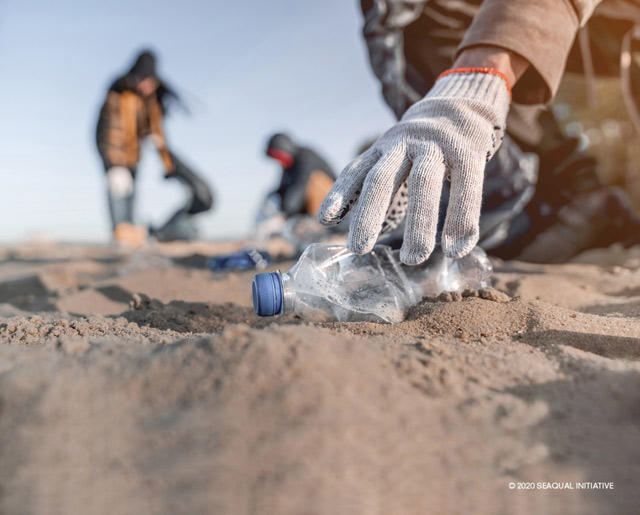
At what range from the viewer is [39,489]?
0.66 meters

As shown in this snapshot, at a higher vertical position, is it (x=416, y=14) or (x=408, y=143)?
(x=416, y=14)

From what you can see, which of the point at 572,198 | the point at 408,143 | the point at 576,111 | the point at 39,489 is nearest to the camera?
the point at 39,489

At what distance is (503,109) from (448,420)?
1.16m

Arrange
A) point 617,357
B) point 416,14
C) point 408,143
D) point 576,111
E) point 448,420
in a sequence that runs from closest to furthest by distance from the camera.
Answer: point 448,420, point 617,357, point 408,143, point 416,14, point 576,111

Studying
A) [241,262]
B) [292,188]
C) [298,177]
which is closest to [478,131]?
[241,262]

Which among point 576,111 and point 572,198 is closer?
Answer: point 572,198

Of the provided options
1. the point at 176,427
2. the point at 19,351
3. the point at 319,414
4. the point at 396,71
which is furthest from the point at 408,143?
the point at 396,71

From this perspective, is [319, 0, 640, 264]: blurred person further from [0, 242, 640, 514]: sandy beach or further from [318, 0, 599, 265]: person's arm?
[0, 242, 640, 514]: sandy beach

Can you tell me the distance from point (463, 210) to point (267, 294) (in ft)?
2.08

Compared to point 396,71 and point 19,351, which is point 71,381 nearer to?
point 19,351

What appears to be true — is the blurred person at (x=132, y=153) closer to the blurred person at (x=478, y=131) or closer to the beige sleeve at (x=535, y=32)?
the blurred person at (x=478, y=131)

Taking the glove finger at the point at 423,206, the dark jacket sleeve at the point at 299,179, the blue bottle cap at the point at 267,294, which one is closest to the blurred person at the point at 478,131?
the glove finger at the point at 423,206

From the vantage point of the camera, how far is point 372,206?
1335 mm

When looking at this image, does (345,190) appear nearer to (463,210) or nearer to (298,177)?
(463,210)
